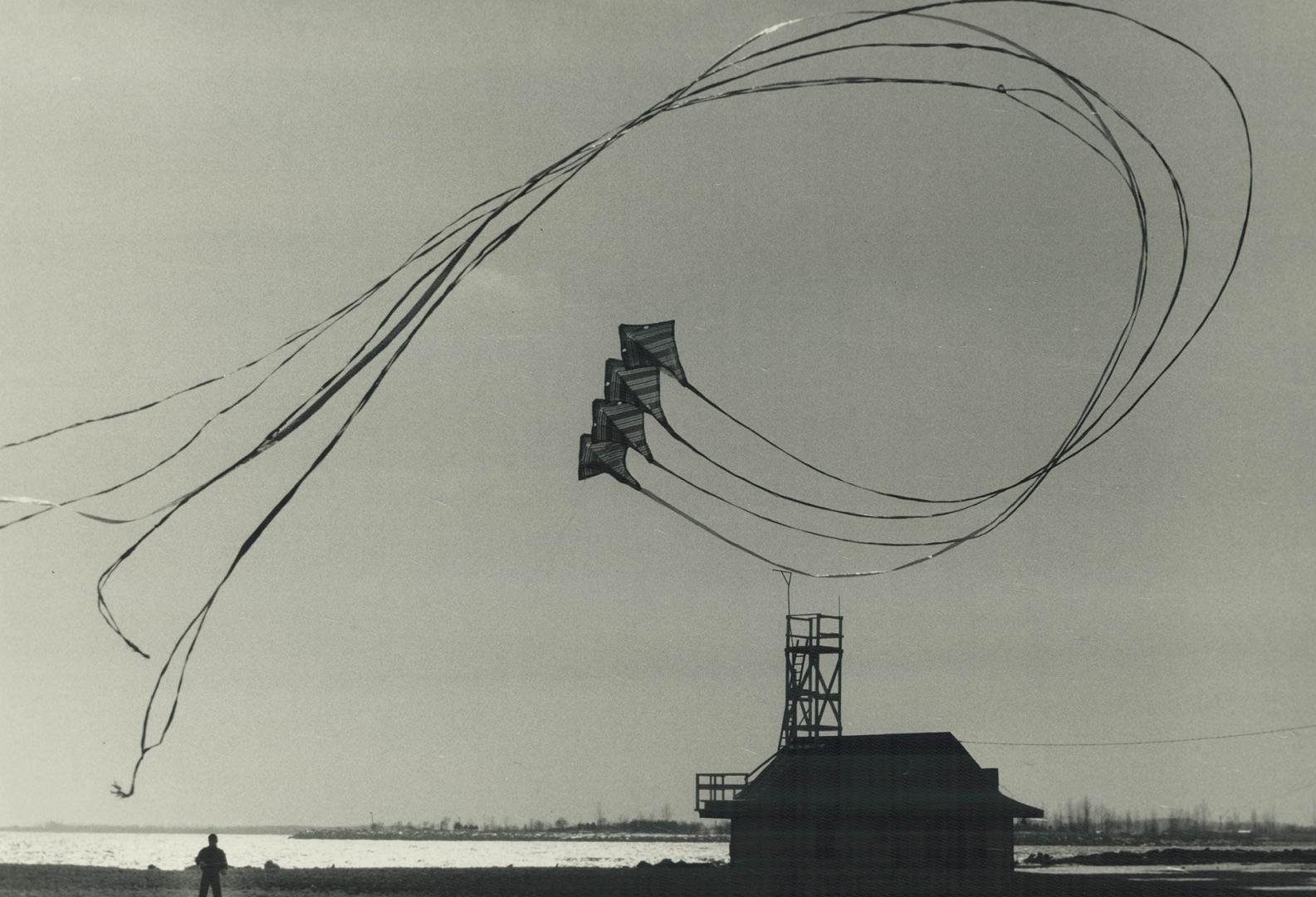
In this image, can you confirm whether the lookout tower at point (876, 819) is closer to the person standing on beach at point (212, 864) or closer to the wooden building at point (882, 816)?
the wooden building at point (882, 816)

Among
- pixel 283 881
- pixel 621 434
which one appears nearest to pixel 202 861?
pixel 621 434

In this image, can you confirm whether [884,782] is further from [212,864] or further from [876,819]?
[212,864]

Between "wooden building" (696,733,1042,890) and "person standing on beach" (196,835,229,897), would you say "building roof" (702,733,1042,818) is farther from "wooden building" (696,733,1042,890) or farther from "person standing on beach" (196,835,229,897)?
"person standing on beach" (196,835,229,897)

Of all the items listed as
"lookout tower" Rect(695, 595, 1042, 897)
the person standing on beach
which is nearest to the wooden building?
"lookout tower" Rect(695, 595, 1042, 897)

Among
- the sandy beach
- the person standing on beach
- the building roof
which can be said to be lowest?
the sandy beach

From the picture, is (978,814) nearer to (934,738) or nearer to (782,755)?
(934,738)
